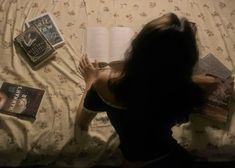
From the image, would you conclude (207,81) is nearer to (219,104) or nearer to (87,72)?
(219,104)

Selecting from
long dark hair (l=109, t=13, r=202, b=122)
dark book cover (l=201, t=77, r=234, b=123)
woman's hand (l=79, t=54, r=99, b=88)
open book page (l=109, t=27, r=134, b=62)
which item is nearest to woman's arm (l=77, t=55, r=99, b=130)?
woman's hand (l=79, t=54, r=99, b=88)

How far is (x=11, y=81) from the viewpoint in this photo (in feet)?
4.77

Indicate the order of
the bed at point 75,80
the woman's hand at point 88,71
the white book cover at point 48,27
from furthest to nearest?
1. the white book cover at point 48,27
2. the woman's hand at point 88,71
3. the bed at point 75,80

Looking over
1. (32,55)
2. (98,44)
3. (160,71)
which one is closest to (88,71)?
(98,44)

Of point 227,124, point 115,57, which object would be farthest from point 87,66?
point 227,124

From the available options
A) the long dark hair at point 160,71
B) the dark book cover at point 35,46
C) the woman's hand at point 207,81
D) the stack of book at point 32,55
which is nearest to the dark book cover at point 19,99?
the stack of book at point 32,55

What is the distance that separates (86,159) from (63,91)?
0.30 meters

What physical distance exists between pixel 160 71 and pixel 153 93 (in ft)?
0.28

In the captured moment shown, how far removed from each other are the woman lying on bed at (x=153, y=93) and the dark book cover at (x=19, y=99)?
229mm

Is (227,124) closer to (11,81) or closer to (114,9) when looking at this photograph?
(114,9)

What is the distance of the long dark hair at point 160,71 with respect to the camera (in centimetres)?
87

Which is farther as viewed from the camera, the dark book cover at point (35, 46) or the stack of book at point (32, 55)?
the dark book cover at point (35, 46)

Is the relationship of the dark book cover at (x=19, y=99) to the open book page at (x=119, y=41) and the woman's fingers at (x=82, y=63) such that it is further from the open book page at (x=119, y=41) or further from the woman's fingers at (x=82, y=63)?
the open book page at (x=119, y=41)

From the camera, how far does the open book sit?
5.09 ft
